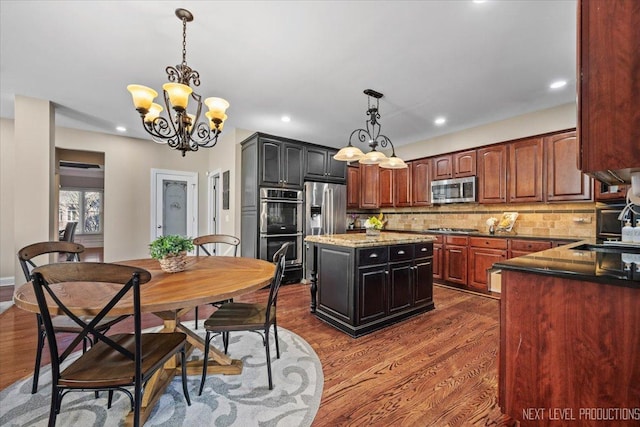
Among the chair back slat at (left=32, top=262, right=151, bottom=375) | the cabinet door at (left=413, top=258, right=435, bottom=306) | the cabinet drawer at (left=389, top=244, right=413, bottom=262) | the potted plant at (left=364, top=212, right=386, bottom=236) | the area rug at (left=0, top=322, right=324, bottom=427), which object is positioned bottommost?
the area rug at (left=0, top=322, right=324, bottom=427)

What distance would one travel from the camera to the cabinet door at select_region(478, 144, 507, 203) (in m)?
4.07

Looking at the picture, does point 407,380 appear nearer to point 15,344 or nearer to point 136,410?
point 136,410

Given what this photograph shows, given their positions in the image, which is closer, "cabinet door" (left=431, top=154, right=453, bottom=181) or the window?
"cabinet door" (left=431, top=154, right=453, bottom=181)

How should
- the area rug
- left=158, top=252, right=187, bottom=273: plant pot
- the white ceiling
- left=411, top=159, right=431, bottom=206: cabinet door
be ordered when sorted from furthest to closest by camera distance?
left=411, top=159, right=431, bottom=206: cabinet door
the white ceiling
left=158, top=252, right=187, bottom=273: plant pot
the area rug

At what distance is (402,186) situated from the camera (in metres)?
5.49

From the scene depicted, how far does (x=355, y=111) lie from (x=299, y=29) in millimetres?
1836

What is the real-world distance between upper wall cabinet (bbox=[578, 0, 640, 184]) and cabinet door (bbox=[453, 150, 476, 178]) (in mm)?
3434

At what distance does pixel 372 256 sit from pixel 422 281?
97cm

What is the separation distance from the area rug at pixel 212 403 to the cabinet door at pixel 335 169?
365cm

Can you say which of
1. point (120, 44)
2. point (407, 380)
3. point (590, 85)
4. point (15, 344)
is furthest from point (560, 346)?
point (15, 344)

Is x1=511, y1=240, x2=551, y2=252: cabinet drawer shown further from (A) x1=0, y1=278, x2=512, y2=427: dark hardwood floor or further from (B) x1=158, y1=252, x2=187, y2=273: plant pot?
(B) x1=158, y1=252, x2=187, y2=273: plant pot

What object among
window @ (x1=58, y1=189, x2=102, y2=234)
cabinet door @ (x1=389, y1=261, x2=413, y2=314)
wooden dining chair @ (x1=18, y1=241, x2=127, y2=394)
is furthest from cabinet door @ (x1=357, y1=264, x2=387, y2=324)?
window @ (x1=58, y1=189, x2=102, y2=234)

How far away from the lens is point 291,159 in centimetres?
459

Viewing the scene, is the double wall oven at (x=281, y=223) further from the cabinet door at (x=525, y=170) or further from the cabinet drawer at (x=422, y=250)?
the cabinet door at (x=525, y=170)
